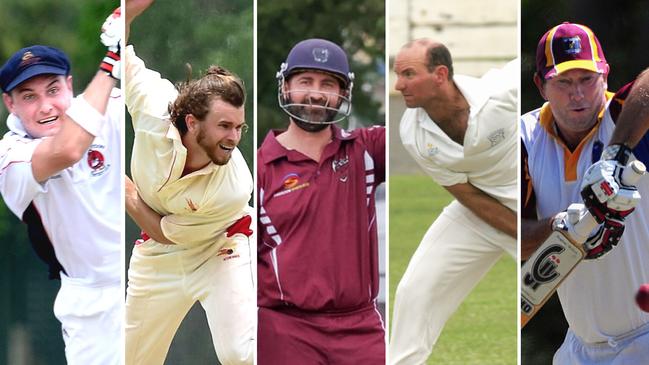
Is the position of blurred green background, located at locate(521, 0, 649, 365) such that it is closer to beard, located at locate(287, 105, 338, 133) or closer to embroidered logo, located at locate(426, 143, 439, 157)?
embroidered logo, located at locate(426, 143, 439, 157)

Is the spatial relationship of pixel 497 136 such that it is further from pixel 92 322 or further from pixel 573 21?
pixel 92 322

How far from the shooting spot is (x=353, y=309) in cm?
608

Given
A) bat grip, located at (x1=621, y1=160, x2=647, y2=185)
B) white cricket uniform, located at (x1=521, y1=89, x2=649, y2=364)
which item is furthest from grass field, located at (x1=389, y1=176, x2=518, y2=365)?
bat grip, located at (x1=621, y1=160, x2=647, y2=185)

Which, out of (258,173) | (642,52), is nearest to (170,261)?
(258,173)

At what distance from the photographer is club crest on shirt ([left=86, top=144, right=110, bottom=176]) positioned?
621 centimetres

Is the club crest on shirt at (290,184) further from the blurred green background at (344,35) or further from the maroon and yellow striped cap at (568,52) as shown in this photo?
the maroon and yellow striped cap at (568,52)

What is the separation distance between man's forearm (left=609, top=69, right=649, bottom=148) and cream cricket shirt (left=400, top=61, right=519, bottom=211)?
1.50ft

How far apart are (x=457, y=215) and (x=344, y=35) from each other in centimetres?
96

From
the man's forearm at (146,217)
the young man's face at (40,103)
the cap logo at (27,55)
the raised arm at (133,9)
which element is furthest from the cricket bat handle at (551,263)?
the cap logo at (27,55)

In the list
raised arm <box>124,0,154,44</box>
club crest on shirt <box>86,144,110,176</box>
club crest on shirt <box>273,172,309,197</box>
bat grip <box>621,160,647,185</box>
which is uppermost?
raised arm <box>124,0,154,44</box>

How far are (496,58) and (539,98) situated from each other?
30 centimetres

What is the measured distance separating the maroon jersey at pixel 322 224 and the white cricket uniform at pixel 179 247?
0.33 ft

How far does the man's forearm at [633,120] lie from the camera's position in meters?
5.95

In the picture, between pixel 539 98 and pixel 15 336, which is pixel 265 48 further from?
pixel 15 336
